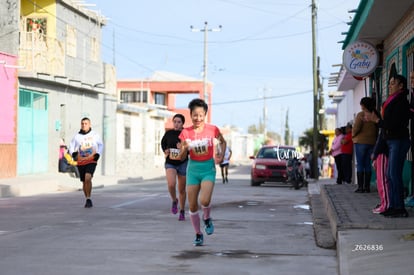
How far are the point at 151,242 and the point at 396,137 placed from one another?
3390 mm

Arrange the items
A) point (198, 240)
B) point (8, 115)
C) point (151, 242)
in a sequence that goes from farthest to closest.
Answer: point (8, 115)
point (151, 242)
point (198, 240)

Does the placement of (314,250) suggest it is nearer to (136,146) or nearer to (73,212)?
(73,212)

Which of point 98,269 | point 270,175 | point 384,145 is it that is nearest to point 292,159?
point 270,175

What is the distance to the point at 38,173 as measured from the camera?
30375 mm

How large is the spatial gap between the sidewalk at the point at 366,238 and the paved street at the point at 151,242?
24 centimetres

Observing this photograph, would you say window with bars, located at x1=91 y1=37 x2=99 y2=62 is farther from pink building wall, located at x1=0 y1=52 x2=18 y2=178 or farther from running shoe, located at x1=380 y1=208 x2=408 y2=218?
running shoe, located at x1=380 y1=208 x2=408 y2=218

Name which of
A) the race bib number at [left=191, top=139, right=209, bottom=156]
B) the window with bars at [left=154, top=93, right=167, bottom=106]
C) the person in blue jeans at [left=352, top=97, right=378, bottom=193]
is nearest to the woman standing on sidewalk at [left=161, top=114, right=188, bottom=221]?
the person in blue jeans at [left=352, top=97, right=378, bottom=193]

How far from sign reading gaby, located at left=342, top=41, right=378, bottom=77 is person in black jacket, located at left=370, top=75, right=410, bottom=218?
21.0ft

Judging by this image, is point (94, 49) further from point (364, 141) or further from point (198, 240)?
point (198, 240)

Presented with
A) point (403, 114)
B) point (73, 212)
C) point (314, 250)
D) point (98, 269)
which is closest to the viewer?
point (98, 269)

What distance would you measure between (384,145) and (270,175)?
58.2ft

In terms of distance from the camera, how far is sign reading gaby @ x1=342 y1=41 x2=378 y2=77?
52.4 feet

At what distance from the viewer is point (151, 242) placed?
367 inches

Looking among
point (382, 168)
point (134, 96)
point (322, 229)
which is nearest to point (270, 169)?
point (322, 229)
